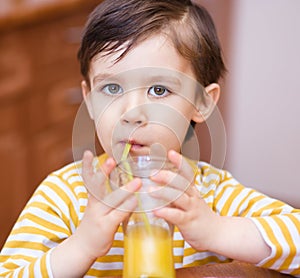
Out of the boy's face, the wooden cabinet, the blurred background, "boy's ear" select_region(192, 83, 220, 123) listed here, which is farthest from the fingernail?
the wooden cabinet

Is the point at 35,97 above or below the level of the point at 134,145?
below

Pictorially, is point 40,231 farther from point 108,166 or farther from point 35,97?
point 35,97

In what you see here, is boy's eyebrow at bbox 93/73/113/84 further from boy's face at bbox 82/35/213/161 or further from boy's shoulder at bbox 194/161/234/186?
boy's shoulder at bbox 194/161/234/186

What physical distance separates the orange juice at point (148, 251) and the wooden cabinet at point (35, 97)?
4.37 feet

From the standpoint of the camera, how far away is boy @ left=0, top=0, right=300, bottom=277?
74 cm

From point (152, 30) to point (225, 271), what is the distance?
0.33m

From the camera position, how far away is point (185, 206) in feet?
2.39

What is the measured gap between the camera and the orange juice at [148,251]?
679 mm

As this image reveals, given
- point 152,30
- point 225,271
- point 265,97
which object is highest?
point 152,30

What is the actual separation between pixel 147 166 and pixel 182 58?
236mm

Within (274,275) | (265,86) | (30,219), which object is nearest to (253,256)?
(274,275)

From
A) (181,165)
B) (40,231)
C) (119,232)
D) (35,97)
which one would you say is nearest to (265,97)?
(35,97)

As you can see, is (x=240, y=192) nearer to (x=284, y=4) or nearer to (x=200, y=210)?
(x=200, y=210)

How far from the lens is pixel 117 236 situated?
0.97 metres
